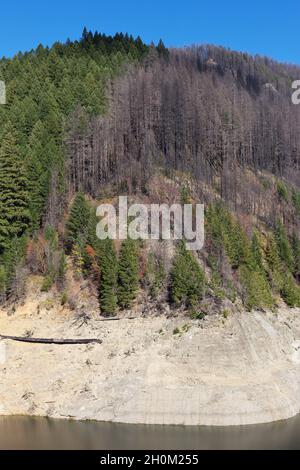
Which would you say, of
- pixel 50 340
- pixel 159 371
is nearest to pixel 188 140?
pixel 50 340

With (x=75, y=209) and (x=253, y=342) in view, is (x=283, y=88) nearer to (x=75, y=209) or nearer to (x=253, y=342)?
(x=75, y=209)

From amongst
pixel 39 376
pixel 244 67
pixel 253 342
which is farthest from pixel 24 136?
pixel 244 67

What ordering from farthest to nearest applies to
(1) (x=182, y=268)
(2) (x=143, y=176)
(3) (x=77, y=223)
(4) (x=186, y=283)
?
(2) (x=143, y=176) < (3) (x=77, y=223) < (1) (x=182, y=268) < (4) (x=186, y=283)

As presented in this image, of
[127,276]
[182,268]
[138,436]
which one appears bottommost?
[138,436]

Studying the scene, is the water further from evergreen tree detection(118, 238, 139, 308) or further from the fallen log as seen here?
evergreen tree detection(118, 238, 139, 308)

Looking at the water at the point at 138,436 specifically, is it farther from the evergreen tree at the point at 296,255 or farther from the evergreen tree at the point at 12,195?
the evergreen tree at the point at 296,255

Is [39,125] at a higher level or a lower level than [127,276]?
higher

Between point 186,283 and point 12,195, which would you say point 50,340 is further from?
point 12,195
